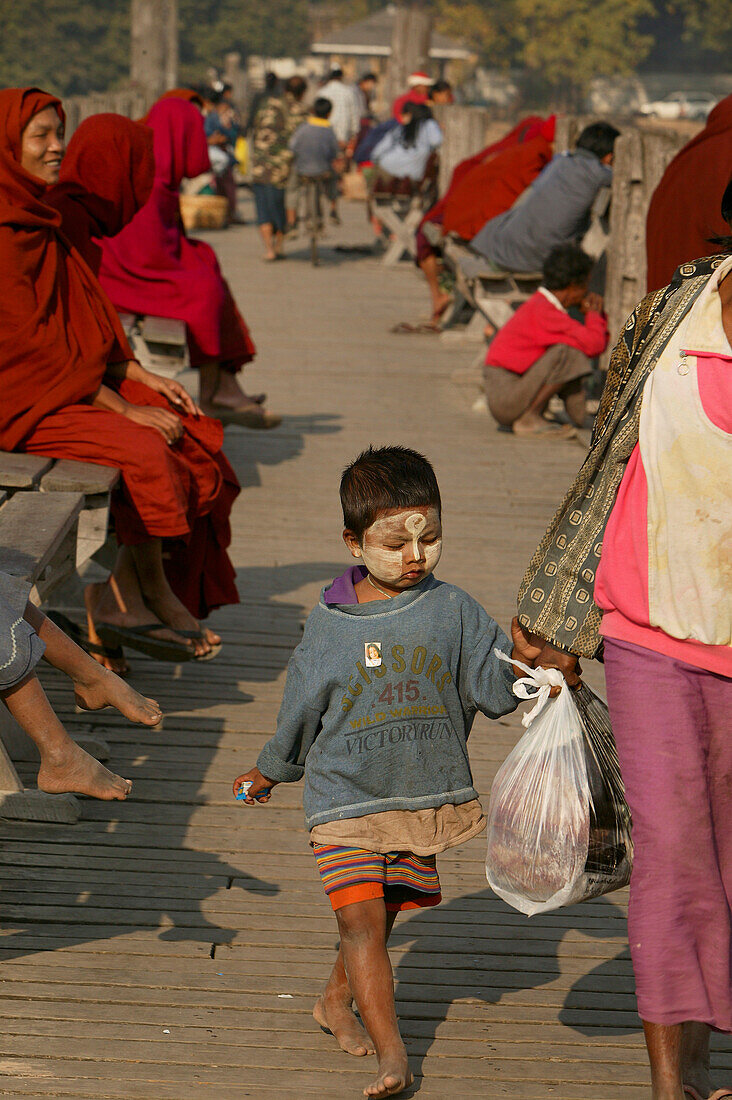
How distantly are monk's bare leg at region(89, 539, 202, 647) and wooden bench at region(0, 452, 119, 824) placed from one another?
363 millimetres

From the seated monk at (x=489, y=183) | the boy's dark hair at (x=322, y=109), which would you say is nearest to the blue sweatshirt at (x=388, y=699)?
the seated monk at (x=489, y=183)

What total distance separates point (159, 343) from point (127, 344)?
6.22 feet

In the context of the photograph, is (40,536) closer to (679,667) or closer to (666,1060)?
(679,667)

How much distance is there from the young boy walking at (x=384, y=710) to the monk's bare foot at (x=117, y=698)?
0.56 metres

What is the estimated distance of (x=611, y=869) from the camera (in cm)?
264

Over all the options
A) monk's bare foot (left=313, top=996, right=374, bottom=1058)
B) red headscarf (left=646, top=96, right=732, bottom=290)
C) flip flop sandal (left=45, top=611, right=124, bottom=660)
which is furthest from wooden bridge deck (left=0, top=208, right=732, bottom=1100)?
red headscarf (left=646, top=96, right=732, bottom=290)

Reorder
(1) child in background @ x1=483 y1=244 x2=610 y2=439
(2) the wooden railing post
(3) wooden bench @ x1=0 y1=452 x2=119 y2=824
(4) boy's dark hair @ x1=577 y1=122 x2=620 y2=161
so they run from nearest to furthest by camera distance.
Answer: (3) wooden bench @ x1=0 y1=452 x2=119 y2=824 → (1) child in background @ x1=483 y1=244 x2=610 y2=439 → (4) boy's dark hair @ x1=577 y1=122 x2=620 y2=161 → (2) the wooden railing post

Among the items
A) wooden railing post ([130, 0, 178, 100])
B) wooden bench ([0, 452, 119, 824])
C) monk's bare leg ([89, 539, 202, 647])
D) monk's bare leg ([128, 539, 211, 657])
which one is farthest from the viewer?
wooden railing post ([130, 0, 178, 100])

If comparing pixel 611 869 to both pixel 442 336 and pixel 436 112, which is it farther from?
pixel 436 112

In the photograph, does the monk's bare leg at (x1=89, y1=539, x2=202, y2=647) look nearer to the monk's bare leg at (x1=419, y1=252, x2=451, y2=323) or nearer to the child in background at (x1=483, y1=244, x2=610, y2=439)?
the child in background at (x1=483, y1=244, x2=610, y2=439)

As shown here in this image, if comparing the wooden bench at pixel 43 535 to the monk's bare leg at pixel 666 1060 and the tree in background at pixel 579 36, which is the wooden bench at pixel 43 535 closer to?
the monk's bare leg at pixel 666 1060

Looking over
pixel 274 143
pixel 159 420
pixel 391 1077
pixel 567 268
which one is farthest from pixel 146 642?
pixel 274 143

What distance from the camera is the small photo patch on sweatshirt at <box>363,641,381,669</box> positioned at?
266cm

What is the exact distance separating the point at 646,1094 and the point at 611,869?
0.47 meters
